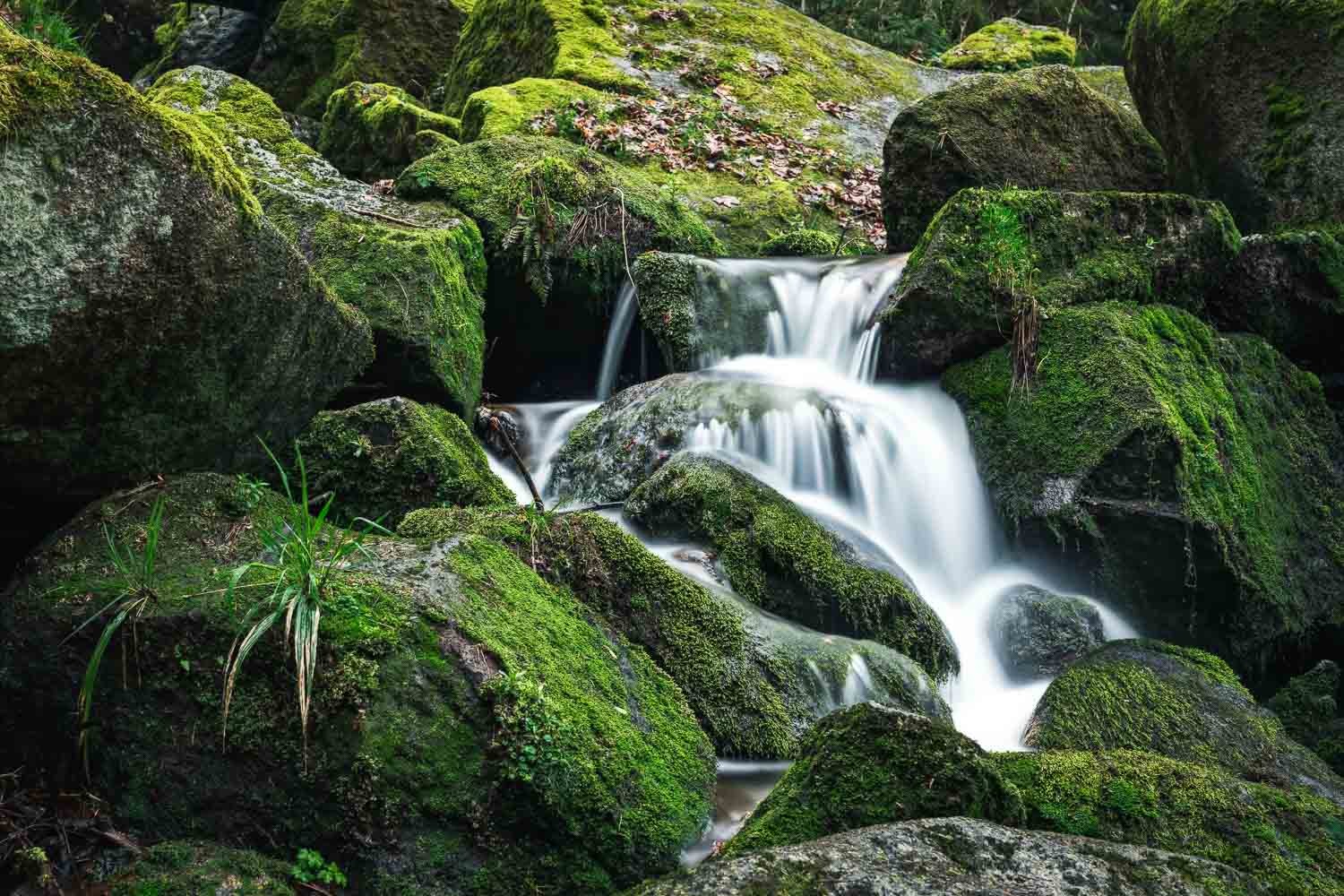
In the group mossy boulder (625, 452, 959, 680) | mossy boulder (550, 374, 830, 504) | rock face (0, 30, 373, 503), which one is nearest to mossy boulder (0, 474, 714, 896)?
rock face (0, 30, 373, 503)

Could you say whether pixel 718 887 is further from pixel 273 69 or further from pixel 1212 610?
pixel 273 69

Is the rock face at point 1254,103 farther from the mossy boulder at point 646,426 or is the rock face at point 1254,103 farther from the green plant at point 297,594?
the green plant at point 297,594

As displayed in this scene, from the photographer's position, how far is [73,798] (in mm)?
3037

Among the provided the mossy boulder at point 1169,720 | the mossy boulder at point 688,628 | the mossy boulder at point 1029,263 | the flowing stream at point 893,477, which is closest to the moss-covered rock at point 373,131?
the flowing stream at point 893,477

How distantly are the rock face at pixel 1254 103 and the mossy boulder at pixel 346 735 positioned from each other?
8147 mm

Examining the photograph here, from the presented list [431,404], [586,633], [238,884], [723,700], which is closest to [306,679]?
[238,884]

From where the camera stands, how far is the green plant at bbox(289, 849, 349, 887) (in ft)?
9.50

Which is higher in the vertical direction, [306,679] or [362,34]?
[362,34]

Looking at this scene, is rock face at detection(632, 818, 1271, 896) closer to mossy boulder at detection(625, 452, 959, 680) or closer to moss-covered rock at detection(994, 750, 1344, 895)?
moss-covered rock at detection(994, 750, 1344, 895)

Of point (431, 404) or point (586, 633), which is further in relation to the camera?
point (431, 404)

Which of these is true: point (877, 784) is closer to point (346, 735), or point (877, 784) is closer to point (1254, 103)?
point (346, 735)

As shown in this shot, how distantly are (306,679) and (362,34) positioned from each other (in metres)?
13.3

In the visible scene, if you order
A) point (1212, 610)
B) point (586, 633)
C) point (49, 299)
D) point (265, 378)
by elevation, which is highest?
point (49, 299)

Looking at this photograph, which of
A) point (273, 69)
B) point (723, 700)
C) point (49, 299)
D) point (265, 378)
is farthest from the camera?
point (273, 69)
